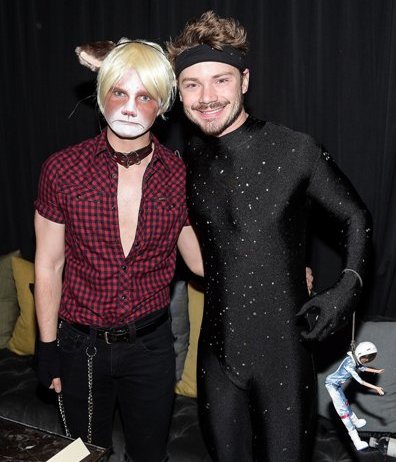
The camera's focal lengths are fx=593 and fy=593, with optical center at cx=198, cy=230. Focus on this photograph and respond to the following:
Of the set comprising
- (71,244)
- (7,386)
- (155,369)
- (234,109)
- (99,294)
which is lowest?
(7,386)

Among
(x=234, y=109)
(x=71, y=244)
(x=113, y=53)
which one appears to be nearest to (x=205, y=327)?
(x=71, y=244)

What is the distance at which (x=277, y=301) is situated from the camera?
1.60 metres

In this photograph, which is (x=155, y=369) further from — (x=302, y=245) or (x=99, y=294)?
(x=302, y=245)

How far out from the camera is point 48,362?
1.82m

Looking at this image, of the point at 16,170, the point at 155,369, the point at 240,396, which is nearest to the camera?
the point at 240,396

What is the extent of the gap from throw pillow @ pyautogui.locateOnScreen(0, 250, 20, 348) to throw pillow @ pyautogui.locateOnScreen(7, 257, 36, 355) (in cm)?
6

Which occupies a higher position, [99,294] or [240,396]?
[99,294]

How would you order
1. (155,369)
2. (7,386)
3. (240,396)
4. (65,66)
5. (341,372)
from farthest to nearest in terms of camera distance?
(65,66) → (7,386) → (155,369) → (240,396) → (341,372)

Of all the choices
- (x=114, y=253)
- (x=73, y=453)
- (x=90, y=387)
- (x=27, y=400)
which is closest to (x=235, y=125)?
(x=114, y=253)

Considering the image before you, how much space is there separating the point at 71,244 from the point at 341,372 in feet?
2.78

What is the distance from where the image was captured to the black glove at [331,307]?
1517 millimetres

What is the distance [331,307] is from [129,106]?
2.53ft

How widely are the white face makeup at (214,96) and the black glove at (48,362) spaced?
818 millimetres

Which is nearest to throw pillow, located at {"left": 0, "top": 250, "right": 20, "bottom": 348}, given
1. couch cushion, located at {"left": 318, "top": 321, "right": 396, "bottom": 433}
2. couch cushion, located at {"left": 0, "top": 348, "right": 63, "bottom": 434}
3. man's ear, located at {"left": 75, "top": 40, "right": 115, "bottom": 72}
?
couch cushion, located at {"left": 0, "top": 348, "right": 63, "bottom": 434}
